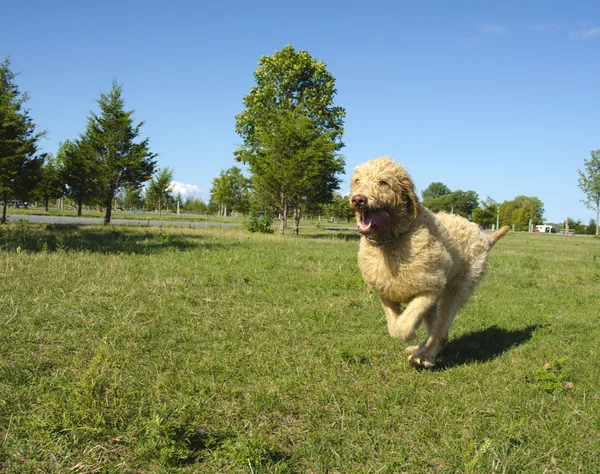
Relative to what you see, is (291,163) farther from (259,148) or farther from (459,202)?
(459,202)

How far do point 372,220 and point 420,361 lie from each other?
1775 mm

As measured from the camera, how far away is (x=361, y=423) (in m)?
3.61

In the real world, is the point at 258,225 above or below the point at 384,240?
above

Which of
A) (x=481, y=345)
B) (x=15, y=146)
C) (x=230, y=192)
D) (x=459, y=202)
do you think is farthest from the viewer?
(x=459, y=202)

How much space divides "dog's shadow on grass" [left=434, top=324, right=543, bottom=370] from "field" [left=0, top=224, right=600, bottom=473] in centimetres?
4

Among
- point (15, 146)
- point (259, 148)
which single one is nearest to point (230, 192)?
point (259, 148)

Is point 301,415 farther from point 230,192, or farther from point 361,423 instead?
point 230,192

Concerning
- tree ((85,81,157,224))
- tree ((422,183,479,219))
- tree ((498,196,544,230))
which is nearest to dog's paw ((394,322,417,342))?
tree ((85,81,157,224))

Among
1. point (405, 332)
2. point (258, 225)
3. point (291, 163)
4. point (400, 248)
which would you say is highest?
point (291, 163)

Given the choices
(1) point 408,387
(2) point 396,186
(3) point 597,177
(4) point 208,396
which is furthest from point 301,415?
(3) point 597,177

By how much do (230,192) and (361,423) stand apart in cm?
6194

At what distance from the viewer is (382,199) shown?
4.46m

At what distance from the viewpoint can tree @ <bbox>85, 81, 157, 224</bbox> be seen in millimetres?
27703

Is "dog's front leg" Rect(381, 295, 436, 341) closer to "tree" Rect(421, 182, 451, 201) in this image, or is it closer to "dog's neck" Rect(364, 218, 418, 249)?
"dog's neck" Rect(364, 218, 418, 249)
